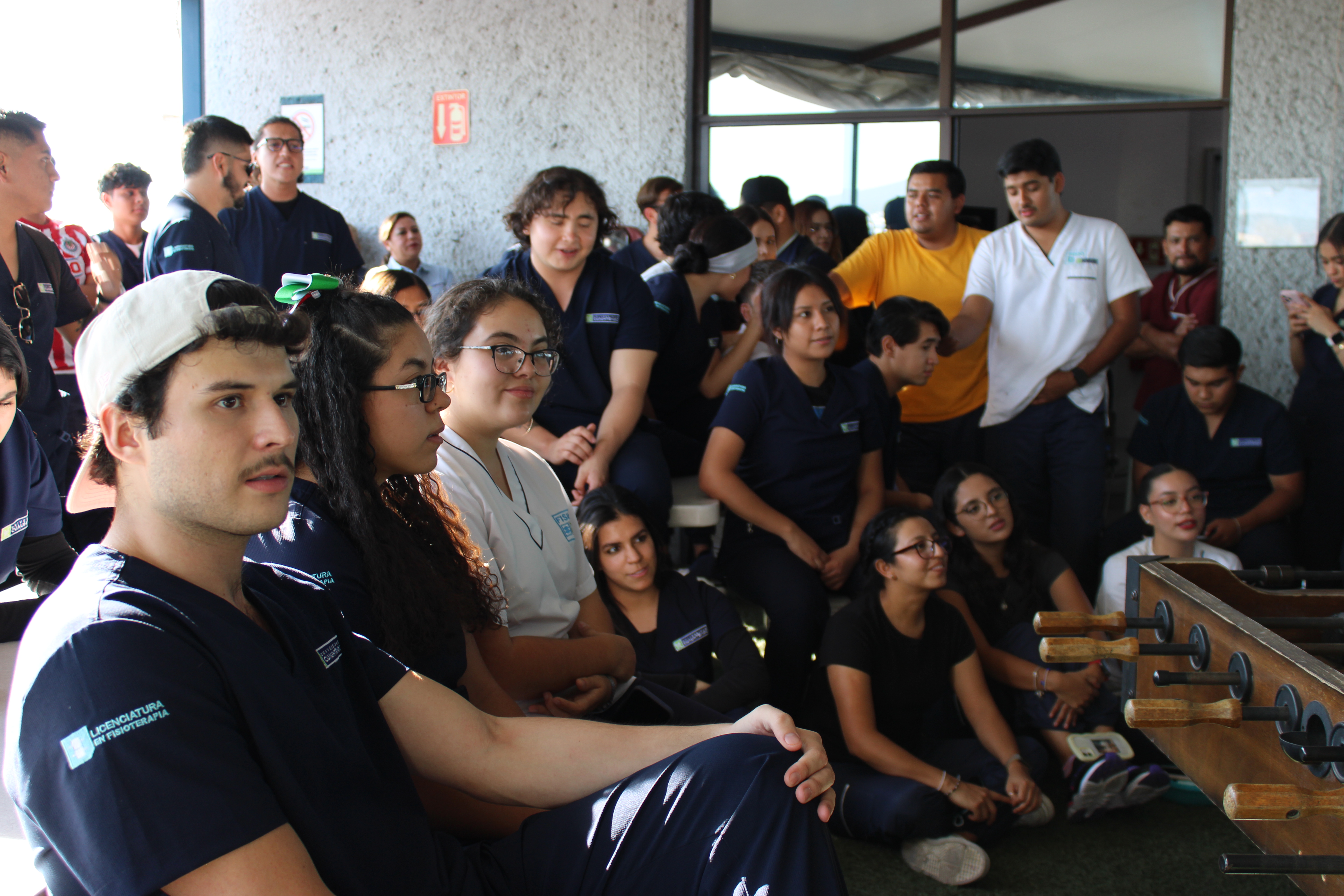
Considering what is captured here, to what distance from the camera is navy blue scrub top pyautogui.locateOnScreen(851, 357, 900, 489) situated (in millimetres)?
3174

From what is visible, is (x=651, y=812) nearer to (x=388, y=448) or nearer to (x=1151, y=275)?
(x=388, y=448)

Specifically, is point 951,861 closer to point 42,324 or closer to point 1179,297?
point 42,324

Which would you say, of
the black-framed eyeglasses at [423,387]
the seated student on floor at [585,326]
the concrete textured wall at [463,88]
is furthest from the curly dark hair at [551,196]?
the concrete textured wall at [463,88]

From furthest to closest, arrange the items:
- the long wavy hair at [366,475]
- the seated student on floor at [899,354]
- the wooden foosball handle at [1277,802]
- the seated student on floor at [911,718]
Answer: the seated student on floor at [899,354] < the seated student on floor at [911,718] < the long wavy hair at [366,475] < the wooden foosball handle at [1277,802]

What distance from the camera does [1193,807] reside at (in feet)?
8.63

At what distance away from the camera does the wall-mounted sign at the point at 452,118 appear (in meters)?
5.15

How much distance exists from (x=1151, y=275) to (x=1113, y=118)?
4.56 ft

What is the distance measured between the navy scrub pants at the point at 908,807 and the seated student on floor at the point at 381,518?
3.60 ft

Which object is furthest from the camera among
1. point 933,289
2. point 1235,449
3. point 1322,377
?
point 933,289

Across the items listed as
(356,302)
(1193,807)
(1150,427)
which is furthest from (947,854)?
(1150,427)

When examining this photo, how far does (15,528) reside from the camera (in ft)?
6.70

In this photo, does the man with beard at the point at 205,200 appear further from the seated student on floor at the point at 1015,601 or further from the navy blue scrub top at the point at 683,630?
the seated student on floor at the point at 1015,601

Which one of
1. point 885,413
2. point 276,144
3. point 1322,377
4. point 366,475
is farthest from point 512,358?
point 1322,377

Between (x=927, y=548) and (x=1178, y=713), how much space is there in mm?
1449
